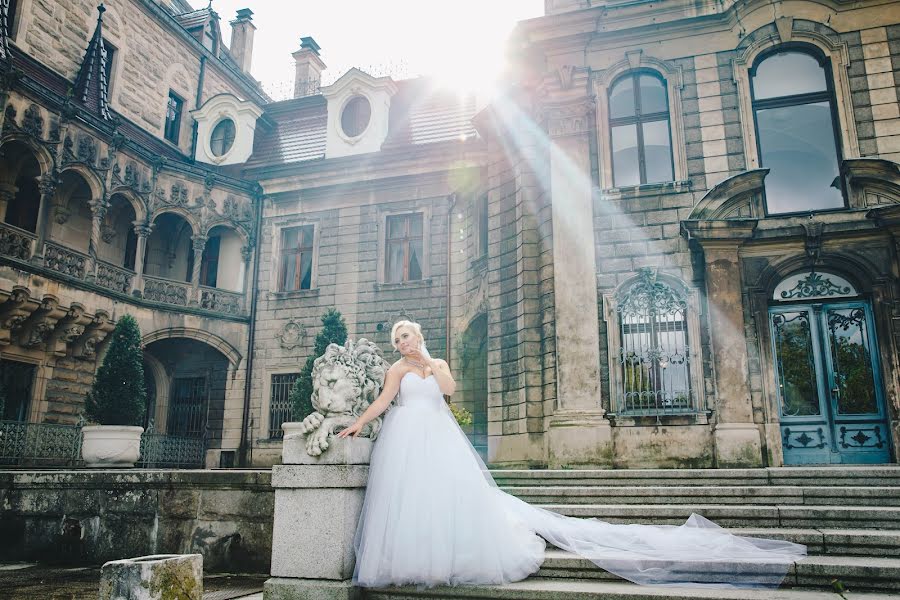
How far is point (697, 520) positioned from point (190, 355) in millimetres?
17625

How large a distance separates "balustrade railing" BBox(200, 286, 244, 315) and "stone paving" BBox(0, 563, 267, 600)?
1228 centimetres

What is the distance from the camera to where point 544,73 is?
1352 centimetres

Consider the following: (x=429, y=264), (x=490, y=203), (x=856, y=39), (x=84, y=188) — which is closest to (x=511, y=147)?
(x=490, y=203)

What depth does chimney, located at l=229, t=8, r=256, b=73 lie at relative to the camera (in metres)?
25.8

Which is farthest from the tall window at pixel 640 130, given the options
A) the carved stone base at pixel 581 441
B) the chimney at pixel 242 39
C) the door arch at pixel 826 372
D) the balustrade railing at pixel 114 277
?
the chimney at pixel 242 39

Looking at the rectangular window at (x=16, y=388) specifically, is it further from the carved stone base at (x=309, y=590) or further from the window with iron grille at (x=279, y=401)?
the carved stone base at (x=309, y=590)

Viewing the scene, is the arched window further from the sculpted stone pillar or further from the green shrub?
the sculpted stone pillar

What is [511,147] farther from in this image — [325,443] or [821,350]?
[325,443]

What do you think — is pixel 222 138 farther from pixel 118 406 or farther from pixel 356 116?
pixel 118 406

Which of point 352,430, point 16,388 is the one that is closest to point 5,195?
point 16,388

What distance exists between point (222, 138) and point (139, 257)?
595cm

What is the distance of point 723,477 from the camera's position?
8.52 metres

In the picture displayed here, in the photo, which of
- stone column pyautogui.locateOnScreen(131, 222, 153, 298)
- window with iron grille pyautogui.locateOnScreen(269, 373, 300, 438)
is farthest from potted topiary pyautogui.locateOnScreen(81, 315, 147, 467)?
window with iron grille pyautogui.locateOnScreen(269, 373, 300, 438)

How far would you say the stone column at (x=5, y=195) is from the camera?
1570 centimetres
